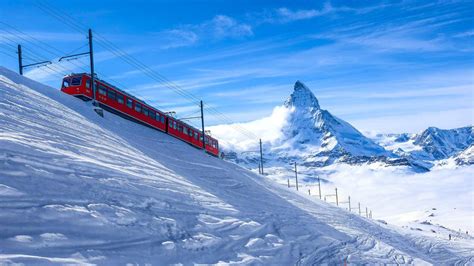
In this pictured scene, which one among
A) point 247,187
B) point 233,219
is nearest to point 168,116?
point 247,187

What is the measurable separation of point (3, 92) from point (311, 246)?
1501cm

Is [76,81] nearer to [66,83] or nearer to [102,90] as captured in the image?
[66,83]

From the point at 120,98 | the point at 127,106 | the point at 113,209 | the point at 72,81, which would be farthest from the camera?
the point at 127,106

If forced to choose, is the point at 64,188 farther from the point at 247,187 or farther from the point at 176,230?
the point at 247,187

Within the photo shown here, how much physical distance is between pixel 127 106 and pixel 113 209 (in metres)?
23.6

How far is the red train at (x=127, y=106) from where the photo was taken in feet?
99.8

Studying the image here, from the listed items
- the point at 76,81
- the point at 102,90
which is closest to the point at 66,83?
the point at 76,81

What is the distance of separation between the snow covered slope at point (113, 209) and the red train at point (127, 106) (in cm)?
424

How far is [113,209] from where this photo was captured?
11.7 m

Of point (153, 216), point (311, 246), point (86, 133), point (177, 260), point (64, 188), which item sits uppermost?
point (86, 133)

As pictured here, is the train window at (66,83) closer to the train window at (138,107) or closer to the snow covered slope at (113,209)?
the snow covered slope at (113,209)

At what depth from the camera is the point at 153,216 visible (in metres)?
12.9

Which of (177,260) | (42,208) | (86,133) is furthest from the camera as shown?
(86,133)

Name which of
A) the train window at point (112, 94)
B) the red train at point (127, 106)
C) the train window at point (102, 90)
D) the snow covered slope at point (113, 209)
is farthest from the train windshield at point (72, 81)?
the snow covered slope at point (113, 209)
